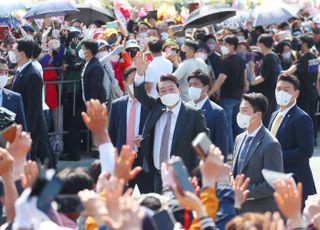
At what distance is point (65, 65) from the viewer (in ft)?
48.2

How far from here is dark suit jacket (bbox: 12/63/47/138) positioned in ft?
38.6

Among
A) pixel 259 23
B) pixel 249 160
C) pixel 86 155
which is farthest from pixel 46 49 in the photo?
pixel 249 160

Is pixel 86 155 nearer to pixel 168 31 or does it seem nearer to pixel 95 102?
pixel 168 31

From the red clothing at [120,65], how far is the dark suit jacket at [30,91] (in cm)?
309

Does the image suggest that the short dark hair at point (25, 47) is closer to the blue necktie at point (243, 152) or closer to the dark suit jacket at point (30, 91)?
the dark suit jacket at point (30, 91)

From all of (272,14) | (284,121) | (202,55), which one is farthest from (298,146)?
(272,14)

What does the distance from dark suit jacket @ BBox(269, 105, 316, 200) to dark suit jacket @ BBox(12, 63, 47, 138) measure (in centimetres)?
362

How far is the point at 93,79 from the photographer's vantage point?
537 inches

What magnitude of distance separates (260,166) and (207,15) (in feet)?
33.9

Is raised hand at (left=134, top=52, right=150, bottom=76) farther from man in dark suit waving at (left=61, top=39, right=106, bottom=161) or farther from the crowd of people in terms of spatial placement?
man in dark suit waving at (left=61, top=39, right=106, bottom=161)

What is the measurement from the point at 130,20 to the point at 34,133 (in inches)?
324

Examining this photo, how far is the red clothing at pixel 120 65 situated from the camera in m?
14.9

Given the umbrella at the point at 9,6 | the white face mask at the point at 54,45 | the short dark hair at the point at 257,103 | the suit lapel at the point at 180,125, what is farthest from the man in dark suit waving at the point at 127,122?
the umbrella at the point at 9,6

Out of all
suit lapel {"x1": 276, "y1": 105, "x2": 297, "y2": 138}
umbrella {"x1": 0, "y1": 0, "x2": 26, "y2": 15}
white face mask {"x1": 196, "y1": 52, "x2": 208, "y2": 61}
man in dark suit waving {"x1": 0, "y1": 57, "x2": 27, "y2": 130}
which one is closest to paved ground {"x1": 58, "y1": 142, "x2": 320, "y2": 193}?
white face mask {"x1": 196, "y1": 52, "x2": 208, "y2": 61}
